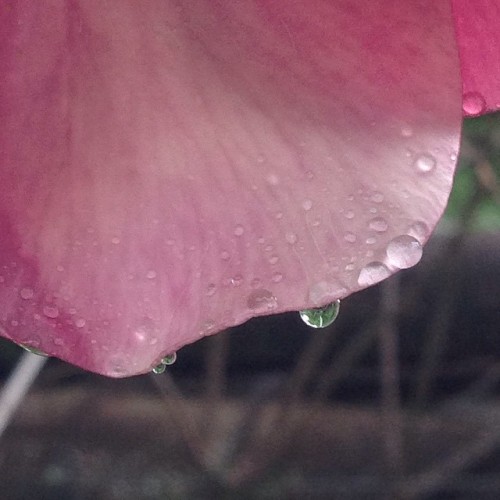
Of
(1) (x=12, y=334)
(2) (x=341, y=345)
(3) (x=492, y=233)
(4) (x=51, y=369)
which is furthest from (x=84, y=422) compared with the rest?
(1) (x=12, y=334)

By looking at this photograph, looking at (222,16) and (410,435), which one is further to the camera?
(410,435)

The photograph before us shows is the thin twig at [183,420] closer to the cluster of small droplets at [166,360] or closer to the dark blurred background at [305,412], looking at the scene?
the dark blurred background at [305,412]

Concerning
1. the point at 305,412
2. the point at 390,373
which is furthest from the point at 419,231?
the point at 305,412

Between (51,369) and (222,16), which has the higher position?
(222,16)

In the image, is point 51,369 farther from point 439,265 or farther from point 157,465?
point 439,265

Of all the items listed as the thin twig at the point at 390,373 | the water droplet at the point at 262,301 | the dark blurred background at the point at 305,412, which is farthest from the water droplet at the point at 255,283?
the dark blurred background at the point at 305,412

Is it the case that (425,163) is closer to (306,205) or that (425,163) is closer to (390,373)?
(306,205)
